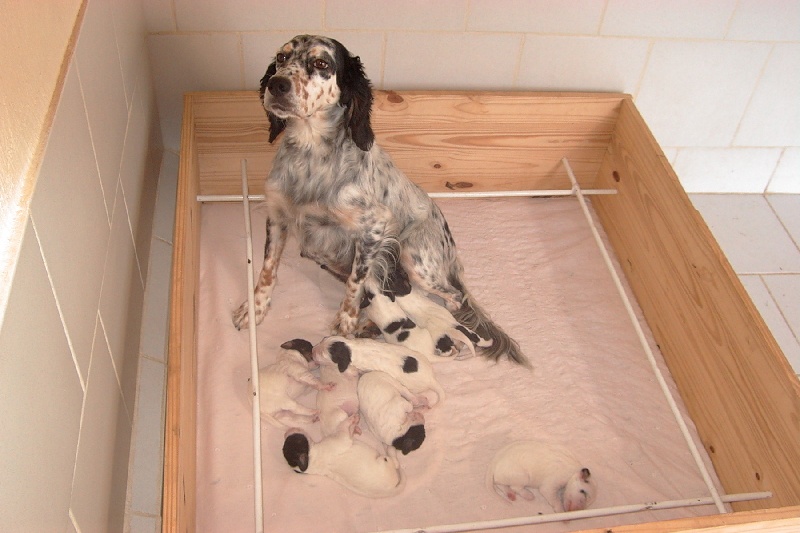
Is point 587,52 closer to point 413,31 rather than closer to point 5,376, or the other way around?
point 413,31

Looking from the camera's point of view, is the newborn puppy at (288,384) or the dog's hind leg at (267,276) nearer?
the newborn puppy at (288,384)

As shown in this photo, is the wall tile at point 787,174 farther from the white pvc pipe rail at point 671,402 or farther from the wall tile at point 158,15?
the wall tile at point 158,15

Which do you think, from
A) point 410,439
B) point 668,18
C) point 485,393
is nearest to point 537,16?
point 668,18

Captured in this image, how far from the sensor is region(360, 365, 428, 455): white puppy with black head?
1873mm

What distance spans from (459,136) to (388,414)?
118 centimetres

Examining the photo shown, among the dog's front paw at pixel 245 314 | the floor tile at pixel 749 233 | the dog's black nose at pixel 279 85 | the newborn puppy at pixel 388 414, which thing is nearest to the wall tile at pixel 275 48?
the dog's black nose at pixel 279 85

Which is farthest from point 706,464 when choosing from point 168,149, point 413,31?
point 168,149

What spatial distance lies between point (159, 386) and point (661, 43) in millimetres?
2087

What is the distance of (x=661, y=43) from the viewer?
2.59 m

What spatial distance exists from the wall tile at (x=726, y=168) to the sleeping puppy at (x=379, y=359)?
5.40 ft

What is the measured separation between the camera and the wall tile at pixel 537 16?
2436 mm

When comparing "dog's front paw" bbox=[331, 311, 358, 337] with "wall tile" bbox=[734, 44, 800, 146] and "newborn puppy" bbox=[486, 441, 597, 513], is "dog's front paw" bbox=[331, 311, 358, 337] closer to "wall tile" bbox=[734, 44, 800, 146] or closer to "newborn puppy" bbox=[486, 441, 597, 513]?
"newborn puppy" bbox=[486, 441, 597, 513]

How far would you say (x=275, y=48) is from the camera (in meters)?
2.42

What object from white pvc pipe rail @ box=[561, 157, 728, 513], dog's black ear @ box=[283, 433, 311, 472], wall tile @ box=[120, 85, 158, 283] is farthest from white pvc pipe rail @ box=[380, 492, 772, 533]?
wall tile @ box=[120, 85, 158, 283]
